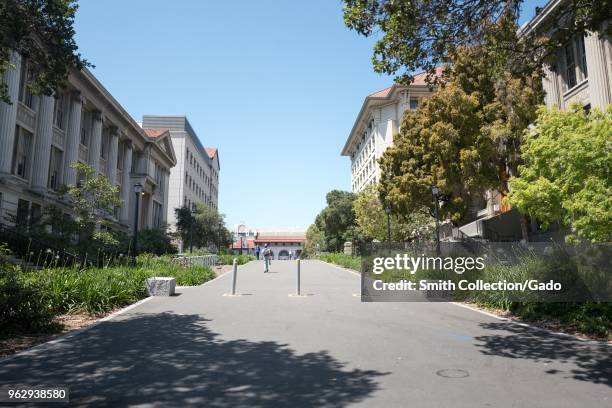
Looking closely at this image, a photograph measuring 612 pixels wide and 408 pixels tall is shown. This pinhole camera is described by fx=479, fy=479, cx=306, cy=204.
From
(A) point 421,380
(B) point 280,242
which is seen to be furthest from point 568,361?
(B) point 280,242

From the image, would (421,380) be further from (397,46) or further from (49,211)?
(49,211)

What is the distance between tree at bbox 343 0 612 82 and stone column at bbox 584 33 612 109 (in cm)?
1263

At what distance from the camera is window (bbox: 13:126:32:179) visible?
994 inches

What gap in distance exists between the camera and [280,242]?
4980 inches

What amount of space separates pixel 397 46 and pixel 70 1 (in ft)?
22.9

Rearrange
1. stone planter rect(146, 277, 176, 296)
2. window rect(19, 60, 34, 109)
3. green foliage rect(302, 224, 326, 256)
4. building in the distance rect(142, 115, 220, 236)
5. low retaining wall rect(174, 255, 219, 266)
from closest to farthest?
stone planter rect(146, 277, 176, 296) < window rect(19, 60, 34, 109) < low retaining wall rect(174, 255, 219, 266) < building in the distance rect(142, 115, 220, 236) < green foliage rect(302, 224, 326, 256)

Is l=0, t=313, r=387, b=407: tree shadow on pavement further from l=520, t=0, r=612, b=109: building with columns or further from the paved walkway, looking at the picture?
l=520, t=0, r=612, b=109: building with columns

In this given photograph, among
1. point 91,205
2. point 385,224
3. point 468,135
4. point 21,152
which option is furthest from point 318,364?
point 385,224

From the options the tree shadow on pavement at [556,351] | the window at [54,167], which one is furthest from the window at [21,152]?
the tree shadow on pavement at [556,351]

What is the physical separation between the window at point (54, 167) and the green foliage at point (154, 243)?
799cm

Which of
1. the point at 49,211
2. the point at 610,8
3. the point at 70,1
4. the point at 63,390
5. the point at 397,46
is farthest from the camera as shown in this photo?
the point at 49,211

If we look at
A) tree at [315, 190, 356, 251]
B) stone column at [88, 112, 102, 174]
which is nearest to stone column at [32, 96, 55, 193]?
stone column at [88, 112, 102, 174]

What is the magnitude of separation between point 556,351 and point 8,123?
2463 centimetres

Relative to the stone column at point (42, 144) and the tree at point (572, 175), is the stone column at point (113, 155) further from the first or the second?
the tree at point (572, 175)
